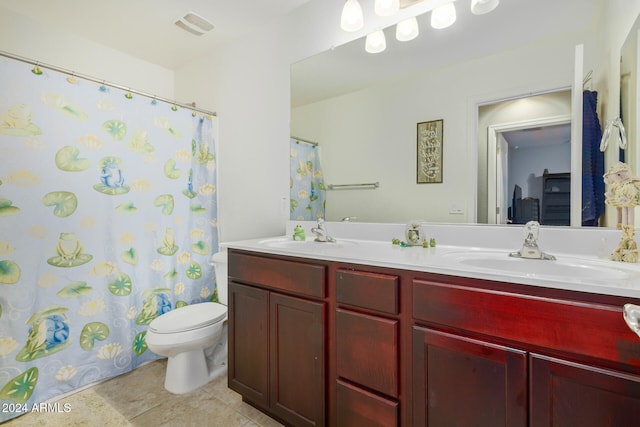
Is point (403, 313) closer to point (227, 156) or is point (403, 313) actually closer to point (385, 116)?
point (385, 116)

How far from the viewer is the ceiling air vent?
79.1 inches

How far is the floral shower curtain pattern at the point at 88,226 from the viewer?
1569 mm

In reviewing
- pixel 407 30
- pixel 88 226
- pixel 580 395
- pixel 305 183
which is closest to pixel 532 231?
pixel 580 395

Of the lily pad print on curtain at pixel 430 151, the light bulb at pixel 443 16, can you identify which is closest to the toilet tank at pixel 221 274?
the lily pad print on curtain at pixel 430 151

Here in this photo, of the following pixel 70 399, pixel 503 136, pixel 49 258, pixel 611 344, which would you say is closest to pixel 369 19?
pixel 503 136

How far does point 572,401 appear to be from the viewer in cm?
77

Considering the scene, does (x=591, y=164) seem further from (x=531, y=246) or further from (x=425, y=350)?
(x=425, y=350)

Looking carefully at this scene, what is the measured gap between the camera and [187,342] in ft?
5.58

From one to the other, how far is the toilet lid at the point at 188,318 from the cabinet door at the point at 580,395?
1604 millimetres

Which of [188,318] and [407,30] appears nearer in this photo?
[407,30]

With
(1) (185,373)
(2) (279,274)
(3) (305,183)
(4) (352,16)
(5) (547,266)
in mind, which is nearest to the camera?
(5) (547,266)

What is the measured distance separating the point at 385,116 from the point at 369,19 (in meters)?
0.56

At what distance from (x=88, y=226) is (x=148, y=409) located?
1099 mm

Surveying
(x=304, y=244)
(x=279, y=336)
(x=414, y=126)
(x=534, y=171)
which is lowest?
(x=279, y=336)
